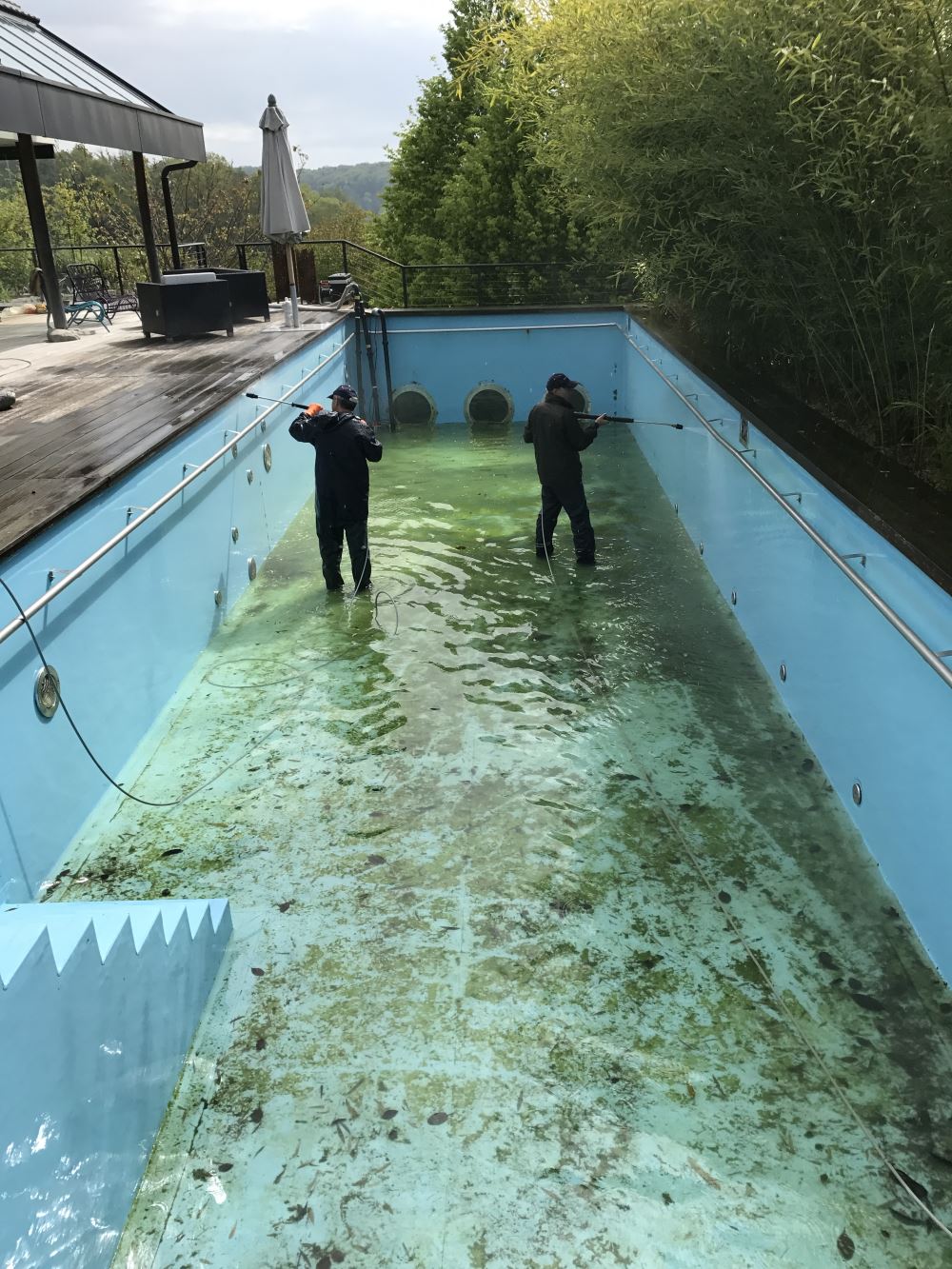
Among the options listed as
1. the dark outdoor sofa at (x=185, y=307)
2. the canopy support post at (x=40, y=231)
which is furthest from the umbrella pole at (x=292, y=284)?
the canopy support post at (x=40, y=231)

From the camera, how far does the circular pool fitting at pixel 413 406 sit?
12.9 metres

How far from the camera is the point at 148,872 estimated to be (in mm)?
4109

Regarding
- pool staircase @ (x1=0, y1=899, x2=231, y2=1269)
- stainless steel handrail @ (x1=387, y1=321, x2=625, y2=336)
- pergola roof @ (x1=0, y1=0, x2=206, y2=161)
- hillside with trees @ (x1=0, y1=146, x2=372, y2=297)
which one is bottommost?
pool staircase @ (x1=0, y1=899, x2=231, y2=1269)

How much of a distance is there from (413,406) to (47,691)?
31.4 ft

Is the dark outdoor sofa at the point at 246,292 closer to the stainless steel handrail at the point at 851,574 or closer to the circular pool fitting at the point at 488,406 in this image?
the circular pool fitting at the point at 488,406

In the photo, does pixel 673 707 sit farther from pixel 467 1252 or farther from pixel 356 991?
pixel 467 1252

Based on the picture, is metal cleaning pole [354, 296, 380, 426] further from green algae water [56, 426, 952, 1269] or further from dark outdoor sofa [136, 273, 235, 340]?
green algae water [56, 426, 952, 1269]

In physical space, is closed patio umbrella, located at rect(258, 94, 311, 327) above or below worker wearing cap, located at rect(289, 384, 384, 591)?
above

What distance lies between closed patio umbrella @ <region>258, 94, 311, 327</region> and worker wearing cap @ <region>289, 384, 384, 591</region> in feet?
18.1

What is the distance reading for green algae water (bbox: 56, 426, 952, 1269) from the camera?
104 inches

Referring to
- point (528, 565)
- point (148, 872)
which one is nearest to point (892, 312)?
point (528, 565)

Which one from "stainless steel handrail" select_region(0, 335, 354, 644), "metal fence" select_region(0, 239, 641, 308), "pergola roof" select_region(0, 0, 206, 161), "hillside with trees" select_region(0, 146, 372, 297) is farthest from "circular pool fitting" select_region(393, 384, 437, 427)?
"hillside with trees" select_region(0, 146, 372, 297)

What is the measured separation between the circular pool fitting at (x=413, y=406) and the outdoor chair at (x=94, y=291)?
3.94m

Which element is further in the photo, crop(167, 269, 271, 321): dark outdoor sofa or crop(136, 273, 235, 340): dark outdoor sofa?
crop(167, 269, 271, 321): dark outdoor sofa
